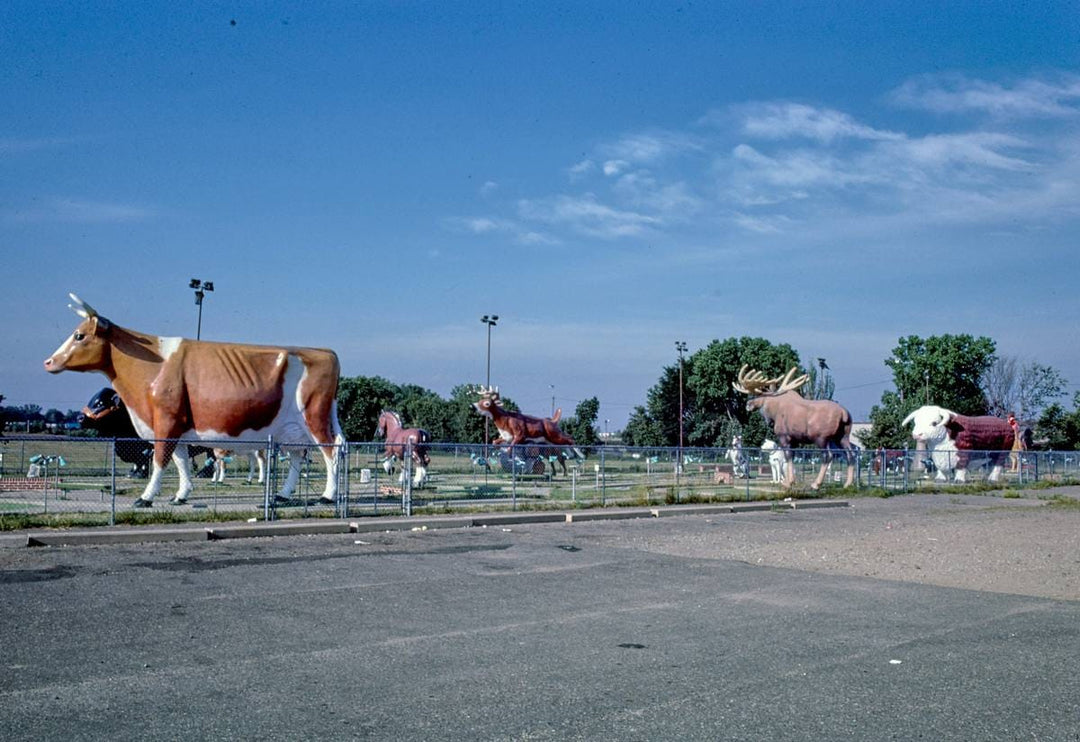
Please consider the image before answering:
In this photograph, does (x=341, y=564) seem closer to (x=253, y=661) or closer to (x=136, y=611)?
(x=136, y=611)

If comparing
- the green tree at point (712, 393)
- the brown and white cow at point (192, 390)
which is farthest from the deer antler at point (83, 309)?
the green tree at point (712, 393)

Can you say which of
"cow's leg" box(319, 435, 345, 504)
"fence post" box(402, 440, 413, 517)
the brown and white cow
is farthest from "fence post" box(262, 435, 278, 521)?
"fence post" box(402, 440, 413, 517)

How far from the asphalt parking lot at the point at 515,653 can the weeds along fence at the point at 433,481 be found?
21.9 feet

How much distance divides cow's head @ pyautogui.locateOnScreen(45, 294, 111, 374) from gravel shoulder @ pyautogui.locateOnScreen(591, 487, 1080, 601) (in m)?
11.4

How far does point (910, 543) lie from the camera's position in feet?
54.2

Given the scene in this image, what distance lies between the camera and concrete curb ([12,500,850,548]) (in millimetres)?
14758

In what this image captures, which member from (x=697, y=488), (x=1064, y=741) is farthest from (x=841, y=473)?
(x=1064, y=741)

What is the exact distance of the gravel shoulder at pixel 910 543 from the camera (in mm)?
12711

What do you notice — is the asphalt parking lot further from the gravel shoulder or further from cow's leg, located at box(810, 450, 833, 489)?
cow's leg, located at box(810, 450, 833, 489)

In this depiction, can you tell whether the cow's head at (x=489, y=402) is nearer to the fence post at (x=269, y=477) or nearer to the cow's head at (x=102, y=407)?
the cow's head at (x=102, y=407)

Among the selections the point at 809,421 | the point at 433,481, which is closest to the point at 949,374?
the point at 809,421

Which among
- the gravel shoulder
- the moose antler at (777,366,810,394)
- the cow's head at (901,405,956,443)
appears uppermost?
the moose antler at (777,366,810,394)

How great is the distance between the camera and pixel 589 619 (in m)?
9.24

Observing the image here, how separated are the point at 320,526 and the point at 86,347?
6.81 m
